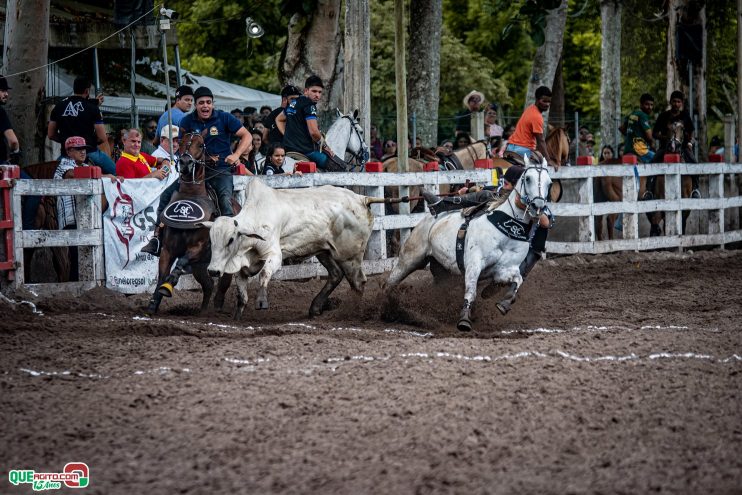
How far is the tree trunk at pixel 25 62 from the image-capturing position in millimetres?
13609

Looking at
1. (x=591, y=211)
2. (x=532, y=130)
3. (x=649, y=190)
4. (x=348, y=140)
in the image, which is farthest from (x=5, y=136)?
(x=649, y=190)

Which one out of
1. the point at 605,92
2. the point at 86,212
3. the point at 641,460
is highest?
the point at 605,92

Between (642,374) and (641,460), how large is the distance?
2022mm

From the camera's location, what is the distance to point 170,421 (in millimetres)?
6184

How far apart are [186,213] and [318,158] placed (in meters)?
4.01

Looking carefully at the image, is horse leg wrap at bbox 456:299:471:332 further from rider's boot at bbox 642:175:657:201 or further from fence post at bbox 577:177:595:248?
rider's boot at bbox 642:175:657:201

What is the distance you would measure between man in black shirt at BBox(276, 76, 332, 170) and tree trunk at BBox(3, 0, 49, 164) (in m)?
3.22

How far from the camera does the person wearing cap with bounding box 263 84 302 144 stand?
46.5ft

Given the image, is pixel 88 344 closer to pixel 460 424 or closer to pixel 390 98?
pixel 460 424

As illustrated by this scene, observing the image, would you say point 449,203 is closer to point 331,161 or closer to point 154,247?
point 154,247

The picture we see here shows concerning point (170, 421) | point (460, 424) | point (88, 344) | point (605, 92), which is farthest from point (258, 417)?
point (605, 92)

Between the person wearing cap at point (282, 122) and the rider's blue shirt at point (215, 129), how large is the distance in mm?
2702

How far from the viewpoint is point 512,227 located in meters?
10.3

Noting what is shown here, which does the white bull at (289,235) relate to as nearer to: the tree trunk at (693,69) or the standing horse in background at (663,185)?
the standing horse in background at (663,185)
